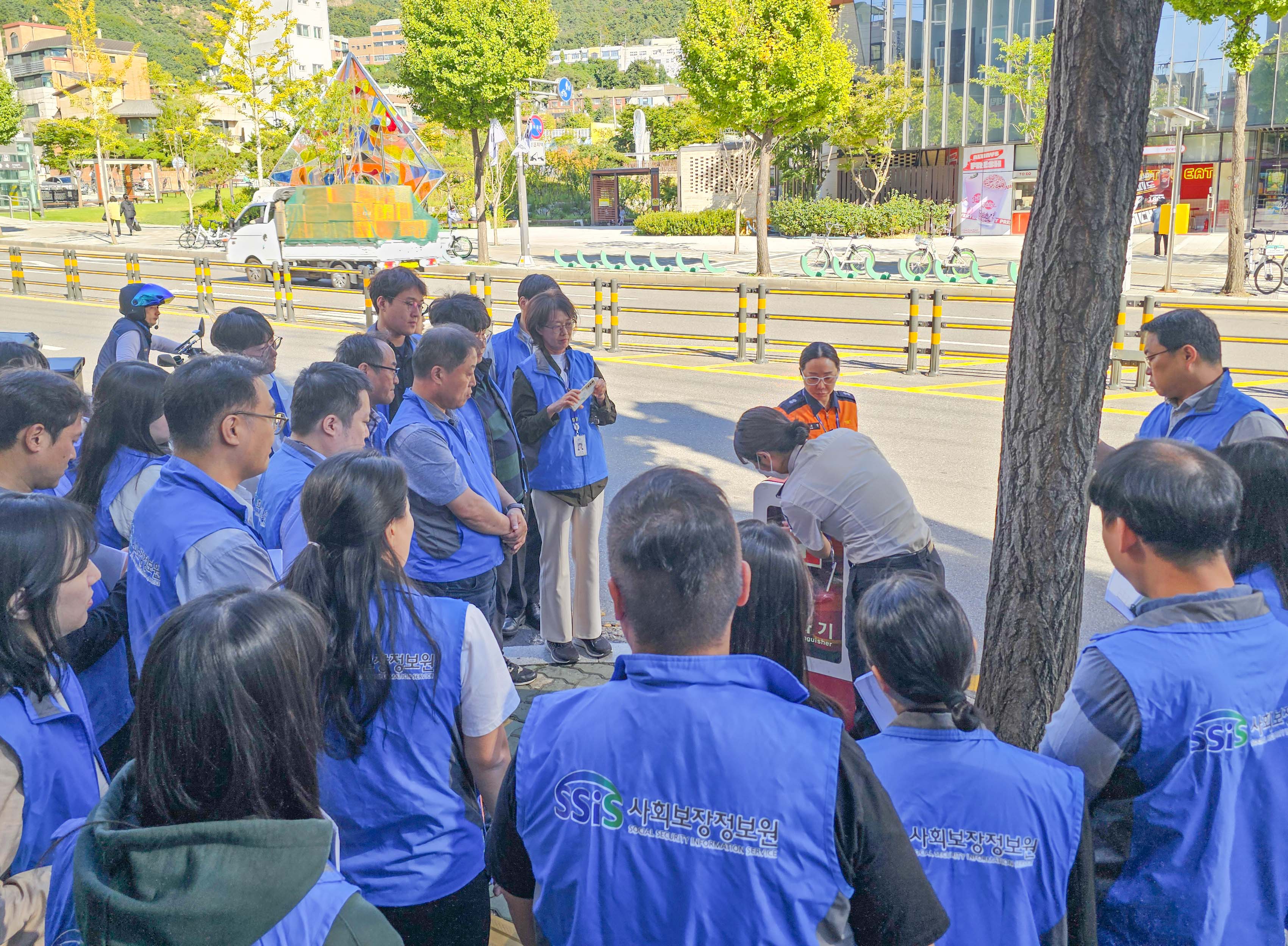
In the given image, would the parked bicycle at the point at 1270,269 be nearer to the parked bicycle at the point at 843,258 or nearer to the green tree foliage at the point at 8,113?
the parked bicycle at the point at 843,258

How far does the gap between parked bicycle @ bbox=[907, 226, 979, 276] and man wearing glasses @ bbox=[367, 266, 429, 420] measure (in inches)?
793

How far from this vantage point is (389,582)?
8.13 ft

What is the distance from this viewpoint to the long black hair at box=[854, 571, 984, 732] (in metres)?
2.19

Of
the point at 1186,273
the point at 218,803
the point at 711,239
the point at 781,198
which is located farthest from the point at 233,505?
the point at 781,198

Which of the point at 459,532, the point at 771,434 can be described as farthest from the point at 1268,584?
the point at 459,532

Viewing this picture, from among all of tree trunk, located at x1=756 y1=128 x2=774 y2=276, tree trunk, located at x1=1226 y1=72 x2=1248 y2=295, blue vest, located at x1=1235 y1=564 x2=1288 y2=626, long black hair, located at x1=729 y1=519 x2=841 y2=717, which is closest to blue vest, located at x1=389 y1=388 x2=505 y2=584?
long black hair, located at x1=729 y1=519 x2=841 y2=717

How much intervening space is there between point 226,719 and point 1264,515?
270 centimetres

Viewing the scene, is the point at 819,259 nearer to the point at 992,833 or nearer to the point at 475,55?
the point at 475,55

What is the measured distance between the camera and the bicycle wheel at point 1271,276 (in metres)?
20.3

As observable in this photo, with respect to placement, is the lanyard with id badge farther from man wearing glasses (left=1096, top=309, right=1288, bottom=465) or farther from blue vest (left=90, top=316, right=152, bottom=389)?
blue vest (left=90, top=316, right=152, bottom=389)

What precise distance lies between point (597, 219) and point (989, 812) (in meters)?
54.8

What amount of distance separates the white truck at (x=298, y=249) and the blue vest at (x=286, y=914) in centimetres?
2399

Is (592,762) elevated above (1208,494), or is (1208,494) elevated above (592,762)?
(1208,494)

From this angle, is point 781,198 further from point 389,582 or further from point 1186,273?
point 389,582
